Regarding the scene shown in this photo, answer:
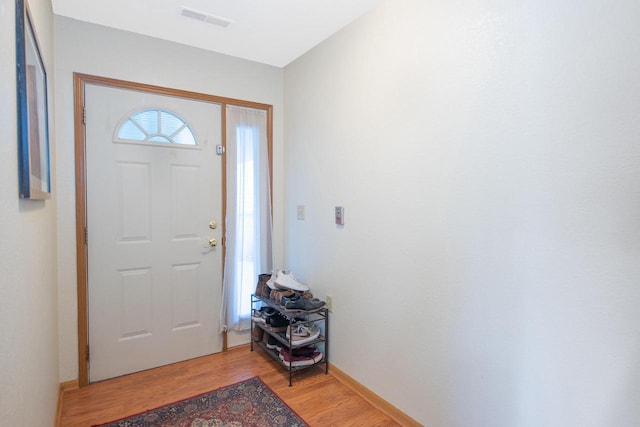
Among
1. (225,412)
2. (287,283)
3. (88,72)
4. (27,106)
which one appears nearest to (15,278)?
(27,106)

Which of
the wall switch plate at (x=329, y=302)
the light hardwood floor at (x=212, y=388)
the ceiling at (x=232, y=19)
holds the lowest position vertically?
the light hardwood floor at (x=212, y=388)

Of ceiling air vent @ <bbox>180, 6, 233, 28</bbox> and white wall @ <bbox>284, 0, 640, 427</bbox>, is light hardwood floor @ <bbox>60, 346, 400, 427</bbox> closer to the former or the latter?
white wall @ <bbox>284, 0, 640, 427</bbox>

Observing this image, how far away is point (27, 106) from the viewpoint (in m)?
1.12

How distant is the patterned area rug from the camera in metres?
2.02

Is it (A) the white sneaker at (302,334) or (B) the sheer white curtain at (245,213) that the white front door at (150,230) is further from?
(A) the white sneaker at (302,334)

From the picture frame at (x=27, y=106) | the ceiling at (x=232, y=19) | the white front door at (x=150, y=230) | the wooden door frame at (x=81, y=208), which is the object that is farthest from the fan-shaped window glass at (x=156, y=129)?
the picture frame at (x=27, y=106)

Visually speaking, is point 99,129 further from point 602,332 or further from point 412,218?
point 602,332

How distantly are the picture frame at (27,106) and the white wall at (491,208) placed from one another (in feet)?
5.44

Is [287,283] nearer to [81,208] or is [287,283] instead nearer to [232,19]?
[81,208]

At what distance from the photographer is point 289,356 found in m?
2.48

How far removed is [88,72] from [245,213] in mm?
1493

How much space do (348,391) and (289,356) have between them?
47 cm

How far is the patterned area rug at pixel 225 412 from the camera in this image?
2.02 m

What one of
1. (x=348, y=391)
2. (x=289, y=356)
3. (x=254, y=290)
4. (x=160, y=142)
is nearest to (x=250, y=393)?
(x=289, y=356)
